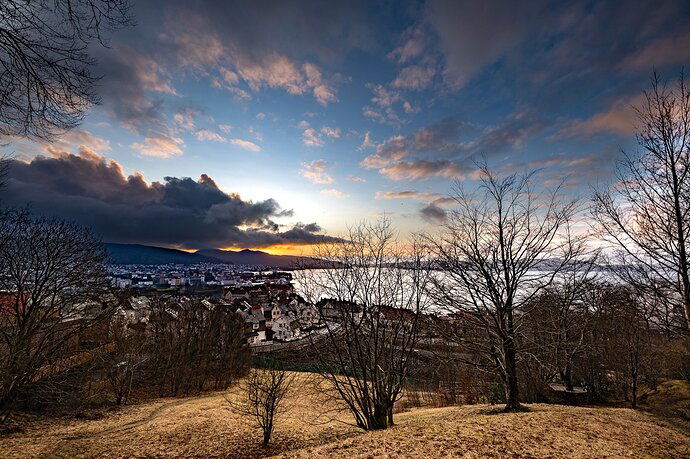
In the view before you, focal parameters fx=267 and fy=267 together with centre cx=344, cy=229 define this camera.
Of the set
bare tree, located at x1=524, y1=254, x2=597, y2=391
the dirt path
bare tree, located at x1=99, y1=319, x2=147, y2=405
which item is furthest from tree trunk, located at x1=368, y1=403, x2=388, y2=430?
bare tree, located at x1=99, y1=319, x2=147, y2=405

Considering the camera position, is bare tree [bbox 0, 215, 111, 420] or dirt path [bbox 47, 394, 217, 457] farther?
bare tree [bbox 0, 215, 111, 420]

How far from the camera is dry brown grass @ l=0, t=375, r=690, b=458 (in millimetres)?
5859

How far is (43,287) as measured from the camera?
14.6 meters

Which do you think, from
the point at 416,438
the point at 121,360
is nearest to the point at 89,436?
the point at 121,360

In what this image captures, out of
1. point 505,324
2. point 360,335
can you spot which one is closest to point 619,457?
point 505,324

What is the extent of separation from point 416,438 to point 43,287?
20018 mm

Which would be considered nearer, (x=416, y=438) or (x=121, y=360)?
(x=416, y=438)

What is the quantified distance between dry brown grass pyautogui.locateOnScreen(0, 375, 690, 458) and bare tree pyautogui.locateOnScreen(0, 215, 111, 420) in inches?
145

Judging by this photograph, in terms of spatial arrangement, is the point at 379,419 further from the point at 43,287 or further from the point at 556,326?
the point at 43,287

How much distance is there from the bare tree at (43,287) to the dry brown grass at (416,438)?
3.68m

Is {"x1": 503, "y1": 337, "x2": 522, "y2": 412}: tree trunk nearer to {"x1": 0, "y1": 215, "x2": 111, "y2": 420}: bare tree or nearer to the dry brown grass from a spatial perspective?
the dry brown grass

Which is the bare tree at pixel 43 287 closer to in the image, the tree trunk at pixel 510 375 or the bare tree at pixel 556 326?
the tree trunk at pixel 510 375

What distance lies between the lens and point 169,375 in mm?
28531

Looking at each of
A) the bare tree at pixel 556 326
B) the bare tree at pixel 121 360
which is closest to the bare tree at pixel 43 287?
the bare tree at pixel 121 360
